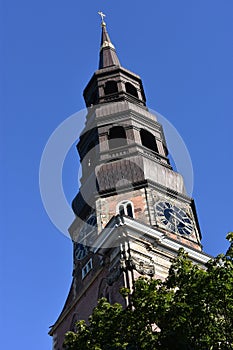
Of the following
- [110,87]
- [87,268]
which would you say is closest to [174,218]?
[87,268]

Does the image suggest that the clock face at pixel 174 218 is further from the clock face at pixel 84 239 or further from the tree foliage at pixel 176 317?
the tree foliage at pixel 176 317

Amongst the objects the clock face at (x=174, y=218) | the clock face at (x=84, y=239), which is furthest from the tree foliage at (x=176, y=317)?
the clock face at (x=84, y=239)

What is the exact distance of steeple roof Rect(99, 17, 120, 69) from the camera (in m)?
42.9

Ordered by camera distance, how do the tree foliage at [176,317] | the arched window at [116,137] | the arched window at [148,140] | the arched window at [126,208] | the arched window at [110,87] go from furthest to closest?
the arched window at [110,87] < the arched window at [148,140] < the arched window at [116,137] < the arched window at [126,208] < the tree foliage at [176,317]

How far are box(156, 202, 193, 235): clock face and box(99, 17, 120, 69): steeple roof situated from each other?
14472mm

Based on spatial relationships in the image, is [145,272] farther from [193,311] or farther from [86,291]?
[193,311]

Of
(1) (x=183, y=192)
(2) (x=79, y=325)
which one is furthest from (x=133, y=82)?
(2) (x=79, y=325)

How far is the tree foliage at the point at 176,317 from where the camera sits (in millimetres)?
16688

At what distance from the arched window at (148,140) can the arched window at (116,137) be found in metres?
1.08

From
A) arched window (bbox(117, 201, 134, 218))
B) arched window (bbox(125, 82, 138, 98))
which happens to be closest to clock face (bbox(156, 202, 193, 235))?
arched window (bbox(117, 201, 134, 218))

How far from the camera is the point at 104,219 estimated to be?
2977 cm

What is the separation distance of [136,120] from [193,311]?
1978 centimetres

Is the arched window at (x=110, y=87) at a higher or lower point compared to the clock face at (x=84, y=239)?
higher

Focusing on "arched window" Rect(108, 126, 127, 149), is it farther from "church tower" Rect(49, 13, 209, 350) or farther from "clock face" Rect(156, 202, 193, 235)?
"clock face" Rect(156, 202, 193, 235)
